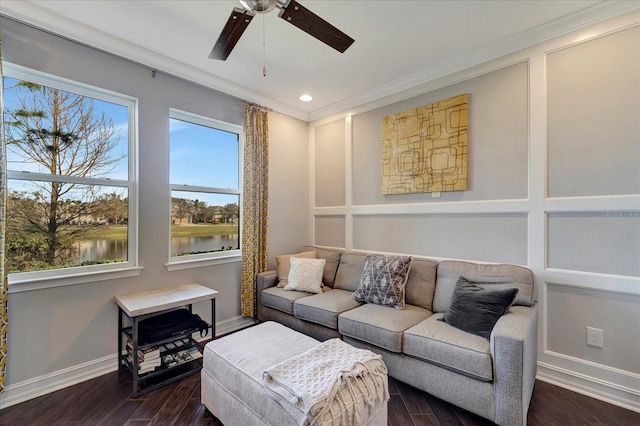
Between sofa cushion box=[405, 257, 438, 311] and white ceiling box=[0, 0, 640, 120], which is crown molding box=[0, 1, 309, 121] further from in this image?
sofa cushion box=[405, 257, 438, 311]

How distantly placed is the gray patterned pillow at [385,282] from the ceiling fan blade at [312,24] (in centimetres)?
190

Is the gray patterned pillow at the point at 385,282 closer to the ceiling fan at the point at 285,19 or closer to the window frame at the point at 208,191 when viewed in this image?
the window frame at the point at 208,191

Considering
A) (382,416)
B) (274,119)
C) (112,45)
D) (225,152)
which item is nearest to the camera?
(382,416)

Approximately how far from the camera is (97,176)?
2447mm

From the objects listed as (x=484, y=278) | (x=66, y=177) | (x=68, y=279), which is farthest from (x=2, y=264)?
(x=484, y=278)

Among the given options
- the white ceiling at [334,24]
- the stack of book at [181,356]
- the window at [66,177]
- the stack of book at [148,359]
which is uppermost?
the white ceiling at [334,24]

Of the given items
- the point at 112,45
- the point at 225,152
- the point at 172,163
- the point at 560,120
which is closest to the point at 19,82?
the point at 112,45

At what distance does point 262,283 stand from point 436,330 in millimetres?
1938

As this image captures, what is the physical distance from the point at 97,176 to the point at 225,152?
1.31 meters

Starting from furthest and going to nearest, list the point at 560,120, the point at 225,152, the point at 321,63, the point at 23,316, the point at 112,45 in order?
1. the point at 225,152
2. the point at 321,63
3. the point at 112,45
4. the point at 560,120
5. the point at 23,316

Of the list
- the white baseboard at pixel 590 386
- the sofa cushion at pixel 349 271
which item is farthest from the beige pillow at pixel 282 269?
the white baseboard at pixel 590 386

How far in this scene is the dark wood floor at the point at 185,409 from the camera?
72.1 inches

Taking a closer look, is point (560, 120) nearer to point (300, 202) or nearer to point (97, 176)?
point (300, 202)

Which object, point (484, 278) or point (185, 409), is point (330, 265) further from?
point (185, 409)
